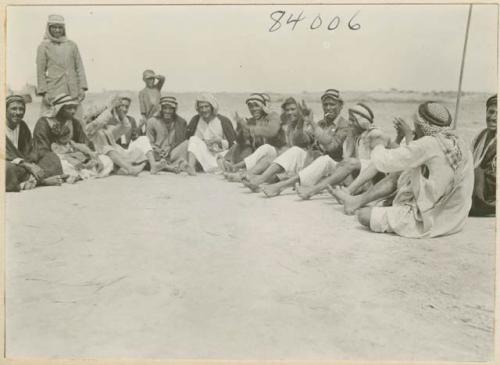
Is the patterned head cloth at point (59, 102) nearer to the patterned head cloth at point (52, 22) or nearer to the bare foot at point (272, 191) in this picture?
the patterned head cloth at point (52, 22)

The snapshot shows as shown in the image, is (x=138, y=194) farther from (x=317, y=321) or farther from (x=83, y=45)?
(x=317, y=321)

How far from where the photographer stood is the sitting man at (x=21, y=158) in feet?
16.2

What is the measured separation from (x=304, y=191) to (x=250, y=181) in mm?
445

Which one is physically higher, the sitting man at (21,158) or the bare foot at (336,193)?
the sitting man at (21,158)

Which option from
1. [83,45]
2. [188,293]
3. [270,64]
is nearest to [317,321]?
[188,293]

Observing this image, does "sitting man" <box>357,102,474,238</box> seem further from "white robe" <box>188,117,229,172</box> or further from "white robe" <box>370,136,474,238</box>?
"white robe" <box>188,117,229,172</box>

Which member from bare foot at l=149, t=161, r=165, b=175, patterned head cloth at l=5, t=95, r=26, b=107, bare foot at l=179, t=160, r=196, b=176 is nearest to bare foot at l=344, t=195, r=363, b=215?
bare foot at l=179, t=160, r=196, b=176

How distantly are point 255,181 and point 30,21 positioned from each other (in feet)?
7.25

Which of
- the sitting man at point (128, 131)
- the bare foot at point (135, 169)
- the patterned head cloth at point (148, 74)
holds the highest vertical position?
the patterned head cloth at point (148, 74)

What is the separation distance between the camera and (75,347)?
15.3ft

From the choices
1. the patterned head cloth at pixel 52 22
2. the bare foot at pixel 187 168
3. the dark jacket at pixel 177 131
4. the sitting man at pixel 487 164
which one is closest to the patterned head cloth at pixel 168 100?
the dark jacket at pixel 177 131

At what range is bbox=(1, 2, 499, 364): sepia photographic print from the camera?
4.60 meters

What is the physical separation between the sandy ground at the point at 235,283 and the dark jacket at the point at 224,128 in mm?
501

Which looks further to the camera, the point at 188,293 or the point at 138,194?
the point at 138,194
